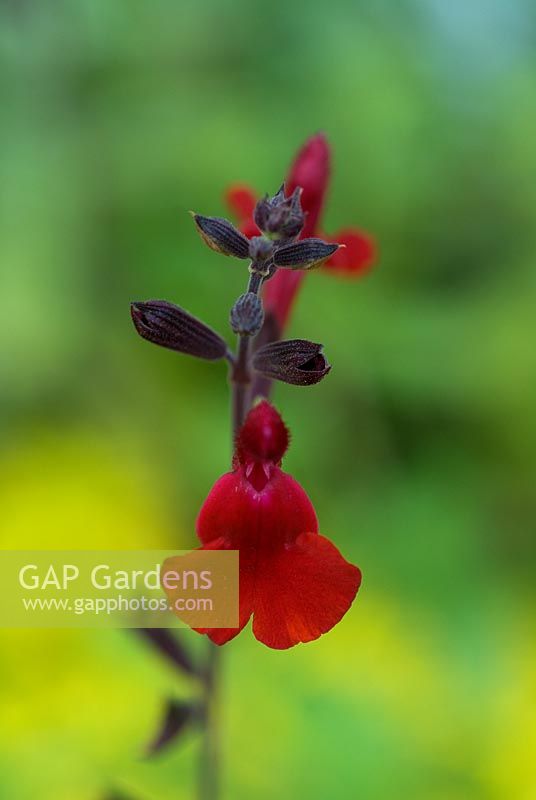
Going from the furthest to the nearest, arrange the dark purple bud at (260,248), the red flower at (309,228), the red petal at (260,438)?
the red flower at (309,228)
the red petal at (260,438)
the dark purple bud at (260,248)

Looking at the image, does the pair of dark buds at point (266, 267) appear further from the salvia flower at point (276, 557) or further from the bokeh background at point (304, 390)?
the bokeh background at point (304, 390)

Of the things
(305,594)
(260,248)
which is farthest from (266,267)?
(305,594)

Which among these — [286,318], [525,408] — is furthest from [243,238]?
[525,408]

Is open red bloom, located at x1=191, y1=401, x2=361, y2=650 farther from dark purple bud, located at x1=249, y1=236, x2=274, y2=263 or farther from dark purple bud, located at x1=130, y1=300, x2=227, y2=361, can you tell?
dark purple bud, located at x1=249, y1=236, x2=274, y2=263

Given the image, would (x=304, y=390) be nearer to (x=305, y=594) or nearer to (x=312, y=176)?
(x=312, y=176)

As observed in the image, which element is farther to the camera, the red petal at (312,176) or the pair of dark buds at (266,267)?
the red petal at (312,176)

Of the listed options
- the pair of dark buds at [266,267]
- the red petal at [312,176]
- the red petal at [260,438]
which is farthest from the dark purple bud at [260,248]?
the red petal at [312,176]

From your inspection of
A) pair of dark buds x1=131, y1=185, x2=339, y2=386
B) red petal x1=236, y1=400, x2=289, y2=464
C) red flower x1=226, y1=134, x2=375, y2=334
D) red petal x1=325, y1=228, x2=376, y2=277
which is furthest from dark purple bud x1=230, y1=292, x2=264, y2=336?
red petal x1=325, y1=228, x2=376, y2=277

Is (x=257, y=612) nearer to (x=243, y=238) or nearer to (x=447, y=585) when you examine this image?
(x=243, y=238)
